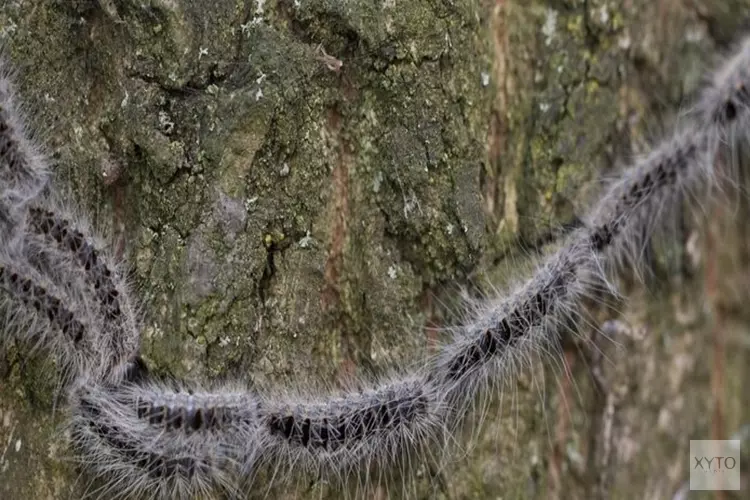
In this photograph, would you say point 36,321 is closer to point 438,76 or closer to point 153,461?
point 153,461

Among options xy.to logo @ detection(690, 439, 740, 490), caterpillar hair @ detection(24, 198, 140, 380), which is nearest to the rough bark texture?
caterpillar hair @ detection(24, 198, 140, 380)

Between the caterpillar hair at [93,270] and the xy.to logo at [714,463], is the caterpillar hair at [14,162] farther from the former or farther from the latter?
the xy.to logo at [714,463]

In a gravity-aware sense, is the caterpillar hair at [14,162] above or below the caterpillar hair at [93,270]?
above

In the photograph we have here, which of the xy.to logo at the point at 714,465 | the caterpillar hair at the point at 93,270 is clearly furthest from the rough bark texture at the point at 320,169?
the xy.to logo at the point at 714,465

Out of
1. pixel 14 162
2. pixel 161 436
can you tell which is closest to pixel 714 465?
pixel 161 436

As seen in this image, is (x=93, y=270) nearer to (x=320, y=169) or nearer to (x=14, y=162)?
(x=14, y=162)

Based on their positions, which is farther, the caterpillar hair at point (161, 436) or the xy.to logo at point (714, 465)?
the xy.to logo at point (714, 465)

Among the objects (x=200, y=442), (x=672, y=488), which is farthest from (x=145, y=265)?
(x=672, y=488)

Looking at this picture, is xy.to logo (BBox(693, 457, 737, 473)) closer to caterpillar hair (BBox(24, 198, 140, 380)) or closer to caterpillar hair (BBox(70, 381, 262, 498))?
caterpillar hair (BBox(70, 381, 262, 498))
